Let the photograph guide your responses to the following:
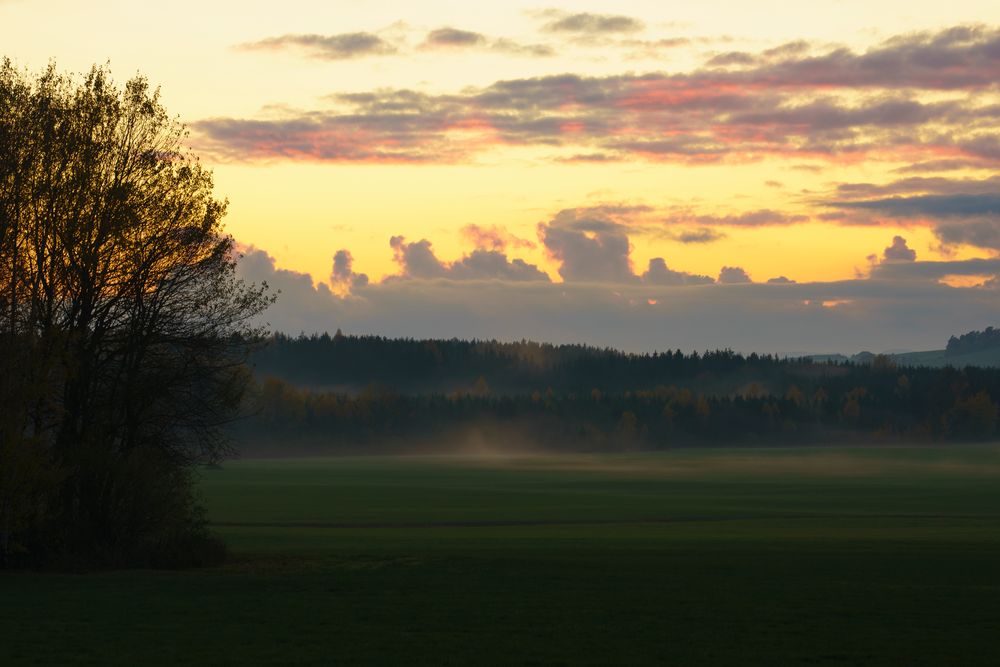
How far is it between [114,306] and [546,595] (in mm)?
20689

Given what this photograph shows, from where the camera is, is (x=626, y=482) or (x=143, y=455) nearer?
(x=143, y=455)

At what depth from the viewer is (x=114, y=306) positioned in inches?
1884

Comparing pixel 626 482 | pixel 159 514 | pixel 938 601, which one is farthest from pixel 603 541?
pixel 626 482

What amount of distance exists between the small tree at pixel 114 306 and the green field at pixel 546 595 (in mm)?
3533

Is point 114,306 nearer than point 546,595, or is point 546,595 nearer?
point 546,595

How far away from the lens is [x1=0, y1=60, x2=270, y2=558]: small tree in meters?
45.5

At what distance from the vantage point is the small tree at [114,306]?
4553cm

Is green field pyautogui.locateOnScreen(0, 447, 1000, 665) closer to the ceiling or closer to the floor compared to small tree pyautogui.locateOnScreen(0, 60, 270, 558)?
closer to the floor

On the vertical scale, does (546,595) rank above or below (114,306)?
below

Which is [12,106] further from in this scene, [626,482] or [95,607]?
[626,482]

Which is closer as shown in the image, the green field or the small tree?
the green field

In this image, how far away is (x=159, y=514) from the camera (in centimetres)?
4631

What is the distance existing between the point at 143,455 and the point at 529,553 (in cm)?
1688

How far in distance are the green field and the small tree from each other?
3.53 meters
